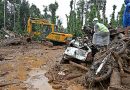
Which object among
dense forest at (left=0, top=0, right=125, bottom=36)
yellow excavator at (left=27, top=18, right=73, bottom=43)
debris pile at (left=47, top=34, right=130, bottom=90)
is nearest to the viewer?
debris pile at (left=47, top=34, right=130, bottom=90)

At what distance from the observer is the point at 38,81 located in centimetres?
1034

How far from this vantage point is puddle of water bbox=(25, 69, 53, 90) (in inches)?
373

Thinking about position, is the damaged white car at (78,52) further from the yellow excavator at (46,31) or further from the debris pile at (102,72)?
the yellow excavator at (46,31)

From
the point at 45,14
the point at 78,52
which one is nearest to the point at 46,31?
the point at 78,52

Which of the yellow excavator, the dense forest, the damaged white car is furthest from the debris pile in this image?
the dense forest

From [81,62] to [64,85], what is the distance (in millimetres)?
2645

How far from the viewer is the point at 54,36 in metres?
23.6

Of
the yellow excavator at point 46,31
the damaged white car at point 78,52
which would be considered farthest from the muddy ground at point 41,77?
the yellow excavator at point 46,31

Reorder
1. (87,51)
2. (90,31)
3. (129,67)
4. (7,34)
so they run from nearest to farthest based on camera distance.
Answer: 1. (129,67)
2. (87,51)
3. (90,31)
4. (7,34)

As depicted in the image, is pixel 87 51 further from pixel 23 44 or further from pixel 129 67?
pixel 23 44

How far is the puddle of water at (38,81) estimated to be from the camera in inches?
373

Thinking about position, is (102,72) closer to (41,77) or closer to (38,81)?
(38,81)

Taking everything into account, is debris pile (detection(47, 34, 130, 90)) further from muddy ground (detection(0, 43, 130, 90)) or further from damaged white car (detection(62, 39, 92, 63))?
damaged white car (detection(62, 39, 92, 63))

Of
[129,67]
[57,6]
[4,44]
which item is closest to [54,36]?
[4,44]
